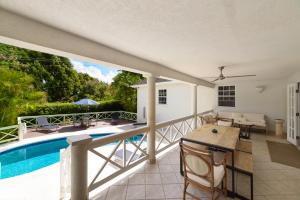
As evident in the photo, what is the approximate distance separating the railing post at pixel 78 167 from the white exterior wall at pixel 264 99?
8.04 meters

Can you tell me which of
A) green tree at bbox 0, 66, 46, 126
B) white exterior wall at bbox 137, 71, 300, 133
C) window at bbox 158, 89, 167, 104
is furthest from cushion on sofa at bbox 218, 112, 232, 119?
green tree at bbox 0, 66, 46, 126

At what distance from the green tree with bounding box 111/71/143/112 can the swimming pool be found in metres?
6.66

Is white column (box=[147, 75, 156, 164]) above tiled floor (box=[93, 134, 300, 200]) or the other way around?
above

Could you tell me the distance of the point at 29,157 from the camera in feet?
17.1

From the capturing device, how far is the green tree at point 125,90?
1262cm

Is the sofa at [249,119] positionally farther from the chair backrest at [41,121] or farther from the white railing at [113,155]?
the chair backrest at [41,121]

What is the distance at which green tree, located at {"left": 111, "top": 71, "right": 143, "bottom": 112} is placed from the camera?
12617mm

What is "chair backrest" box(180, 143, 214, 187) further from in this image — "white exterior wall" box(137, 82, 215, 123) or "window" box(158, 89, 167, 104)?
"window" box(158, 89, 167, 104)

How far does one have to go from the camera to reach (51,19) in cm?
154

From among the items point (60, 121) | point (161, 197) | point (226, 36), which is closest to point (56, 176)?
point (161, 197)

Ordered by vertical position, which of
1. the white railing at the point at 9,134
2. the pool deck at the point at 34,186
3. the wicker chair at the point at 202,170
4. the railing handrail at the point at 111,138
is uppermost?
the railing handrail at the point at 111,138

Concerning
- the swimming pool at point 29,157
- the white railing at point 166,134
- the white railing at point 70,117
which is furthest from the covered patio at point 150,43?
the white railing at point 70,117

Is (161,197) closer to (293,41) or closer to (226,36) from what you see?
(226,36)

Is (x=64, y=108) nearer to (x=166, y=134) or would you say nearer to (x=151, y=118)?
(x=166, y=134)
